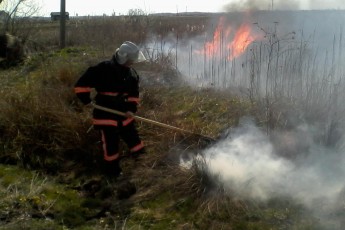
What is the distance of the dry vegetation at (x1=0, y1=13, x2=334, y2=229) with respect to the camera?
14.1ft

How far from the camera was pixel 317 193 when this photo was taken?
4.55 metres

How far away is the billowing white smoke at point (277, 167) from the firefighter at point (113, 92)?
1209 millimetres

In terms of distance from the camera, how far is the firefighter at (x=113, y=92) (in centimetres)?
537

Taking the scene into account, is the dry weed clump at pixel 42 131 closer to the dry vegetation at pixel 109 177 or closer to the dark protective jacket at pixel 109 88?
the dry vegetation at pixel 109 177

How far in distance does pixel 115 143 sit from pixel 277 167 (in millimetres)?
2138

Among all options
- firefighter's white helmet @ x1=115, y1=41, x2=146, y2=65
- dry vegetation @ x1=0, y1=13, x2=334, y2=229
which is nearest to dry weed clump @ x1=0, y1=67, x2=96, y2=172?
dry vegetation @ x1=0, y1=13, x2=334, y2=229

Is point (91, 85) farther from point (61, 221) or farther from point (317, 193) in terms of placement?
point (317, 193)

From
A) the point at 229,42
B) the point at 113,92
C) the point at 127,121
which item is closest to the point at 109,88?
the point at 113,92

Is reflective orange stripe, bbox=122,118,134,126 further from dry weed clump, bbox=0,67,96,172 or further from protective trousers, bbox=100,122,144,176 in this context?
dry weed clump, bbox=0,67,96,172

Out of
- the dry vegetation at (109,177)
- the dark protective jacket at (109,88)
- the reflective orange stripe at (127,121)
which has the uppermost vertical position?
the dark protective jacket at (109,88)

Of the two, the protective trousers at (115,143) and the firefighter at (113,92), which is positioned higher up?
the firefighter at (113,92)

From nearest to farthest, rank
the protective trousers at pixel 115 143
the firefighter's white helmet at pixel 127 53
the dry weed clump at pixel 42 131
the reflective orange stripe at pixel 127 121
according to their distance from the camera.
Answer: the firefighter's white helmet at pixel 127 53 < the protective trousers at pixel 115 143 < the reflective orange stripe at pixel 127 121 < the dry weed clump at pixel 42 131

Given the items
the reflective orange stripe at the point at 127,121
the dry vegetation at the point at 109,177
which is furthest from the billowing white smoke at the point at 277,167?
the reflective orange stripe at the point at 127,121

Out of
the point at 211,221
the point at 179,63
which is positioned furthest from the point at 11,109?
the point at 179,63
